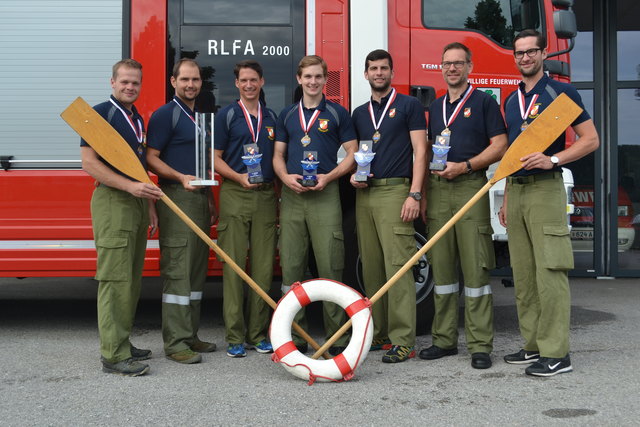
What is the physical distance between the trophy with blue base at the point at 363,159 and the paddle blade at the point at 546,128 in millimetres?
880

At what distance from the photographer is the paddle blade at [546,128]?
160 inches

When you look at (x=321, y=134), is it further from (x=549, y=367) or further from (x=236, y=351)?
(x=549, y=367)

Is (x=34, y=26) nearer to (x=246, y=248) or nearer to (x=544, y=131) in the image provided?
(x=246, y=248)

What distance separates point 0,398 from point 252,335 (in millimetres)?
1664

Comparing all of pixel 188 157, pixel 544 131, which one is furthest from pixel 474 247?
pixel 188 157

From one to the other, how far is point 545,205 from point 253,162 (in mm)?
1835

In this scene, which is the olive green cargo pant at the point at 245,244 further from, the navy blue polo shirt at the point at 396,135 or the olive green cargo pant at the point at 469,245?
the olive green cargo pant at the point at 469,245

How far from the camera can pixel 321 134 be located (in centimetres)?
468

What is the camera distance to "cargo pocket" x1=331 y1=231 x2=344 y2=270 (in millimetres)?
4723

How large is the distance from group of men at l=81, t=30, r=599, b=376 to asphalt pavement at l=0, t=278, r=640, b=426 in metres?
0.21

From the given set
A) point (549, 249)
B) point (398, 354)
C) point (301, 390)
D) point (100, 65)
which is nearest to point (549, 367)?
point (549, 249)

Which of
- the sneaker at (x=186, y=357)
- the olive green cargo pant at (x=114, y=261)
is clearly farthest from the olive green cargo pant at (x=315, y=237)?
the olive green cargo pant at (x=114, y=261)

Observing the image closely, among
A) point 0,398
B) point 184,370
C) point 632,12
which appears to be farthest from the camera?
point 632,12

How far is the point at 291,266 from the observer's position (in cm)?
474
